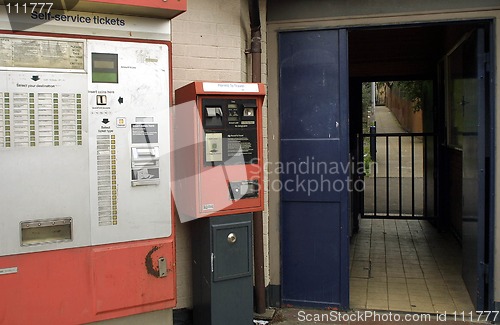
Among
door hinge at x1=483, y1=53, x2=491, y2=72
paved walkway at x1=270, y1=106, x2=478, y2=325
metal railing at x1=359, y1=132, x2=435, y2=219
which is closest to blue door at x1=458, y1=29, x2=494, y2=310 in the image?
door hinge at x1=483, y1=53, x2=491, y2=72

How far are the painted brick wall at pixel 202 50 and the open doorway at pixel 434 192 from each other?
1.53 m

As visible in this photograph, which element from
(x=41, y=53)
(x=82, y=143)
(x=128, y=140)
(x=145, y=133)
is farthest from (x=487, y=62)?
(x=41, y=53)

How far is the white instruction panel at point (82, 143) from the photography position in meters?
2.67

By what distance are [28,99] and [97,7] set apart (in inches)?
26.4

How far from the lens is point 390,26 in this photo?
4.04m

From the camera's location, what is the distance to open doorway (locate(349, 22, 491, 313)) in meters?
4.14

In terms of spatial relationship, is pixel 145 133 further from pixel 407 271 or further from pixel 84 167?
pixel 407 271

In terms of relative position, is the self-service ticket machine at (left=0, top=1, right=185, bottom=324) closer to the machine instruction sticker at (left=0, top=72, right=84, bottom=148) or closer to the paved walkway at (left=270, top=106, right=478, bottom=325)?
the machine instruction sticker at (left=0, top=72, right=84, bottom=148)

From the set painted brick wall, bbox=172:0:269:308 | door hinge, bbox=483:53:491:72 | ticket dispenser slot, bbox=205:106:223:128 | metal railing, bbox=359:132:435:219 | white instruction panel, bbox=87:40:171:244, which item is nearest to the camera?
white instruction panel, bbox=87:40:171:244

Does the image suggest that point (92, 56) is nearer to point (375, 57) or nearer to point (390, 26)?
point (390, 26)

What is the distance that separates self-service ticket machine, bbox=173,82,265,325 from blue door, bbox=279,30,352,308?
35.8 inches

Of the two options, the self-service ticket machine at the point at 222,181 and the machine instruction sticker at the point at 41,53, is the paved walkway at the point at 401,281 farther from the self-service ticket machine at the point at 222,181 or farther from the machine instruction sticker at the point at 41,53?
the machine instruction sticker at the point at 41,53

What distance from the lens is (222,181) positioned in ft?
10.7

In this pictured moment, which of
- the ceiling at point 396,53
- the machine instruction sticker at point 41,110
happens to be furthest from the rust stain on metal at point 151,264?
the ceiling at point 396,53
